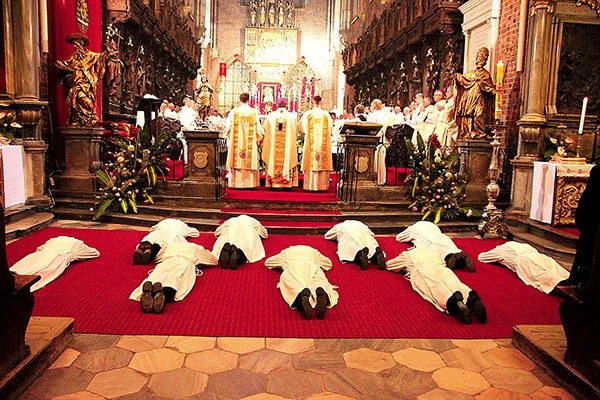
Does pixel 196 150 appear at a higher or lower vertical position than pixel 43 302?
higher

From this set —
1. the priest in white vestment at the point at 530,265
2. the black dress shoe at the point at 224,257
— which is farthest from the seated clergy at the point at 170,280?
the priest in white vestment at the point at 530,265

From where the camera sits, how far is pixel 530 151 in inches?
287

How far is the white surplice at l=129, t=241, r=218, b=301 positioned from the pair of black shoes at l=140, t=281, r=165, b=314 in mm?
141

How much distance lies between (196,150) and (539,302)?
199 inches

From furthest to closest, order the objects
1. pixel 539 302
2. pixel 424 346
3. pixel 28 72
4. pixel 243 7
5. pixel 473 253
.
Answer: pixel 243 7, pixel 28 72, pixel 473 253, pixel 539 302, pixel 424 346

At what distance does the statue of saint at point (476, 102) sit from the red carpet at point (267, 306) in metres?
3.24

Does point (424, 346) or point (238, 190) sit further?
point (238, 190)

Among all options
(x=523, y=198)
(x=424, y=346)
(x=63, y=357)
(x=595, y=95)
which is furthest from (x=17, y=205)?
(x=595, y=95)

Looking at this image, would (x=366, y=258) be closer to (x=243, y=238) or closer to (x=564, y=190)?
(x=243, y=238)

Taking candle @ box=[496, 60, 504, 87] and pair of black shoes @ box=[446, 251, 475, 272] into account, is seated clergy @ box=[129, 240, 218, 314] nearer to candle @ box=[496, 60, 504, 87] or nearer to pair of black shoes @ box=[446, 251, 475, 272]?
pair of black shoes @ box=[446, 251, 475, 272]

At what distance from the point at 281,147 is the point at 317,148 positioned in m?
0.69

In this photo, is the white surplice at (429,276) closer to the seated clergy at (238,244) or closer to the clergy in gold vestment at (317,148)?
the seated clergy at (238,244)

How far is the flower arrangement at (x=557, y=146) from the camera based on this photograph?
6.82 meters

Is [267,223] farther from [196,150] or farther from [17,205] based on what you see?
[17,205]
